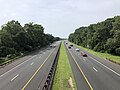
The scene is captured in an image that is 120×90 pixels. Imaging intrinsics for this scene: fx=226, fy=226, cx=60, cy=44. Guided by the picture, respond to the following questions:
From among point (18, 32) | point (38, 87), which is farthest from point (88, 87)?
point (18, 32)

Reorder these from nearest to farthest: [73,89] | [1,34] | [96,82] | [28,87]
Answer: [73,89], [28,87], [96,82], [1,34]

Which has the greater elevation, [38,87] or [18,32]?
[18,32]

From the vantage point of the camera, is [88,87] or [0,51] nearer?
[88,87]

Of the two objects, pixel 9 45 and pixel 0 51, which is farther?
pixel 9 45

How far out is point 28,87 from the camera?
23.1m

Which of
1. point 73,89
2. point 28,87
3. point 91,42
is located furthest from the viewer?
point 91,42

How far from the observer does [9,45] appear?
7381 cm

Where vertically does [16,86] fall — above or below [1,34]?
below

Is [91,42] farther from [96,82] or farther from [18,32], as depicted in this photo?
[96,82]

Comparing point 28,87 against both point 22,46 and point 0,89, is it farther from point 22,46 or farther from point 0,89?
point 22,46

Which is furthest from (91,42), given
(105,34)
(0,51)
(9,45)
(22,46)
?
(0,51)

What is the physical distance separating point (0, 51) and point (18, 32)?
75.7 ft

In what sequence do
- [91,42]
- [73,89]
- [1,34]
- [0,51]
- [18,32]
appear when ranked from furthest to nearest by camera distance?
[91,42] < [18,32] < [1,34] < [0,51] < [73,89]

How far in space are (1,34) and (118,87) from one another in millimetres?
54785
